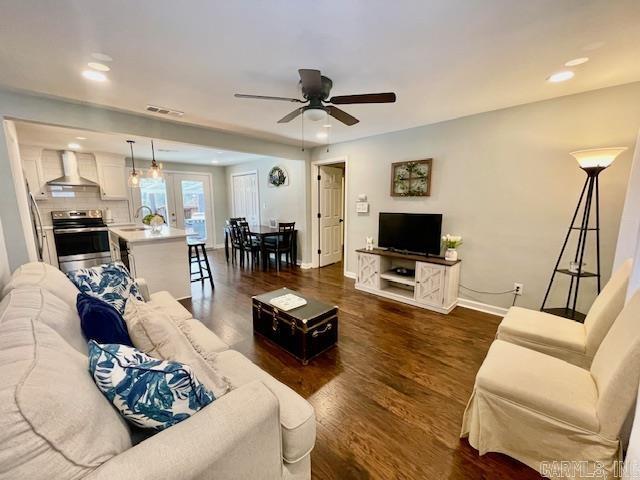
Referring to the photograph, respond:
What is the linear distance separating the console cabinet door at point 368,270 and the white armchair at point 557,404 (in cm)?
231

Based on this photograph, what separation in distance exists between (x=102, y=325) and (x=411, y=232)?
3424 millimetres

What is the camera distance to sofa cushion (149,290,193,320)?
2047 millimetres

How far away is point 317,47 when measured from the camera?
175cm

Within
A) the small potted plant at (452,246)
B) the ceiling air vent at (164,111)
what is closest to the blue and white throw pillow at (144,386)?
the ceiling air vent at (164,111)

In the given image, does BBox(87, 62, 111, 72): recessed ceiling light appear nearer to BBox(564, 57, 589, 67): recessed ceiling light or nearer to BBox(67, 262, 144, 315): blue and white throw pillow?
BBox(67, 262, 144, 315): blue and white throw pillow

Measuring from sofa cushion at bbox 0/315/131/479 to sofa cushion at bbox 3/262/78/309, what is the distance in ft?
2.40

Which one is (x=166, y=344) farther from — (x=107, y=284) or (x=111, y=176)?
(x=111, y=176)

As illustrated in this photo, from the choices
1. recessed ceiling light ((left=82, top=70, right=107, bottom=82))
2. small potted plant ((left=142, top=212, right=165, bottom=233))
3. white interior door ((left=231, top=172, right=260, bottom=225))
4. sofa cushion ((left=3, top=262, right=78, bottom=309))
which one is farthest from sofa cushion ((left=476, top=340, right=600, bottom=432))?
white interior door ((left=231, top=172, right=260, bottom=225))

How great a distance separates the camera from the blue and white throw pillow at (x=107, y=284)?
178 cm

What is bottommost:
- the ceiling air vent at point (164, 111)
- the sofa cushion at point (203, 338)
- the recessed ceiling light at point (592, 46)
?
the sofa cushion at point (203, 338)

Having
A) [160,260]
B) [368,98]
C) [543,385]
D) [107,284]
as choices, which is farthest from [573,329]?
[160,260]

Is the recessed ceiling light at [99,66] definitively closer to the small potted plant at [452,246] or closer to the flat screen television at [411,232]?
the flat screen television at [411,232]

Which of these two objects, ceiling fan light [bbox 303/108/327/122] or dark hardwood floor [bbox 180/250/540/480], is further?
ceiling fan light [bbox 303/108/327/122]

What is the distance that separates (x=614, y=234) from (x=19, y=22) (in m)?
4.81
